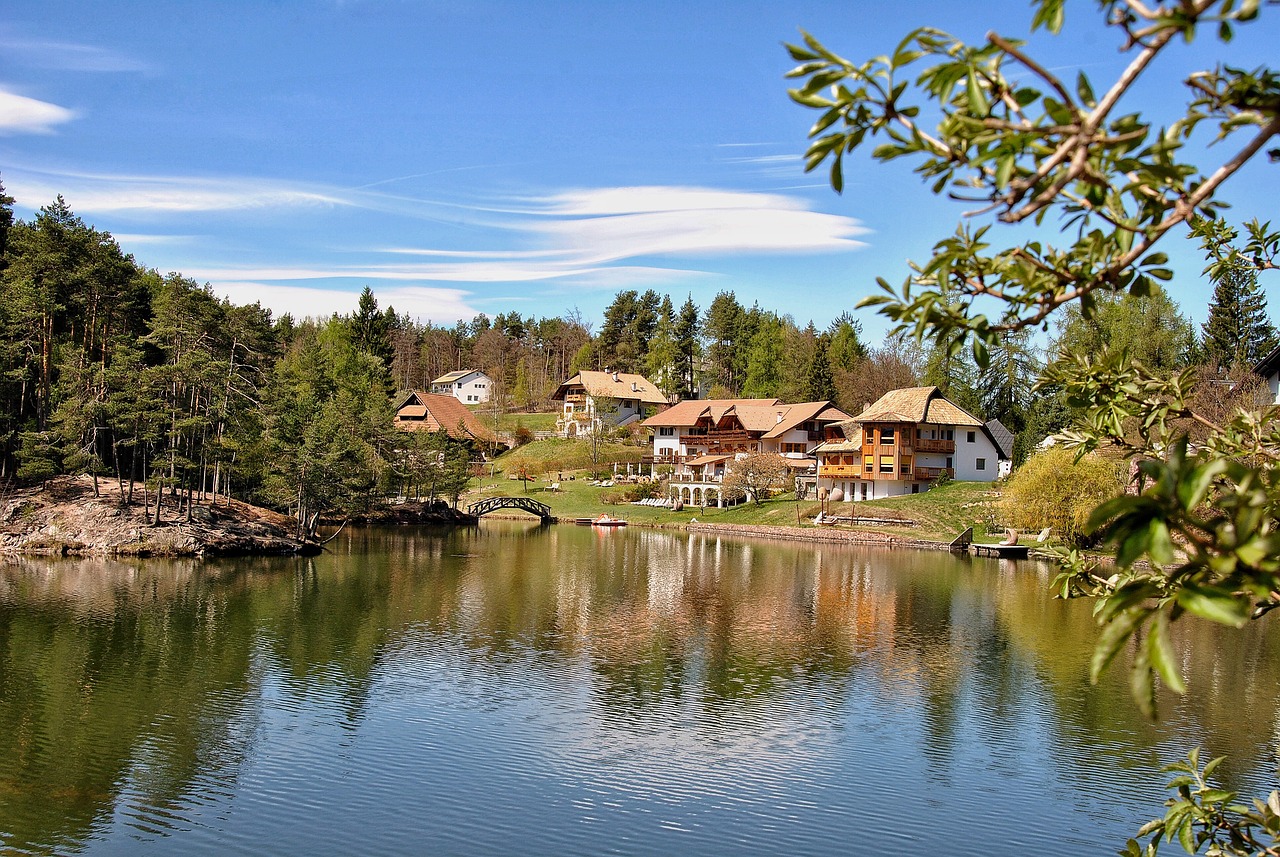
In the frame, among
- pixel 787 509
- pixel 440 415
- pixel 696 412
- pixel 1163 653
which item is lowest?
pixel 787 509

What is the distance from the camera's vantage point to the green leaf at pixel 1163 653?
259 centimetres

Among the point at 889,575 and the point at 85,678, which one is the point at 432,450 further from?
the point at 85,678

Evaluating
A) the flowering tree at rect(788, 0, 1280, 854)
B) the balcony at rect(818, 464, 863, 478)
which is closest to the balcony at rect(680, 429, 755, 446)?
the balcony at rect(818, 464, 863, 478)

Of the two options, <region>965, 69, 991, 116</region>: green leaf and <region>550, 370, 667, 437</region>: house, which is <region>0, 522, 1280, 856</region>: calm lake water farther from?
<region>550, 370, 667, 437</region>: house

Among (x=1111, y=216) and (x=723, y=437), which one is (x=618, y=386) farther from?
(x=1111, y=216)

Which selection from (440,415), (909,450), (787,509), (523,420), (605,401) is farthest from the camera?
(523,420)

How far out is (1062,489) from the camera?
5150cm

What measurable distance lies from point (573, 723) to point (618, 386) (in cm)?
8841

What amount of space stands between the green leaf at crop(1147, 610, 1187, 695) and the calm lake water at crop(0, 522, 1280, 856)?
1267 cm

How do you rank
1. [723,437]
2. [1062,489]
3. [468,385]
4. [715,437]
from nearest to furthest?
Answer: [1062,489], [723,437], [715,437], [468,385]

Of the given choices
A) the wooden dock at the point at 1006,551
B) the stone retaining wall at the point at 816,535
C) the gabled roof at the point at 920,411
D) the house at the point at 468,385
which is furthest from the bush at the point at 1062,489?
the house at the point at 468,385

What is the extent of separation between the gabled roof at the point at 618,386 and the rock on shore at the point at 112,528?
5901cm

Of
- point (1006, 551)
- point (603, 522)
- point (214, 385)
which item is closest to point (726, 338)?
point (603, 522)

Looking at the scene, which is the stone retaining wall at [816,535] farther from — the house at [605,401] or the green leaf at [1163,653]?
the green leaf at [1163,653]
